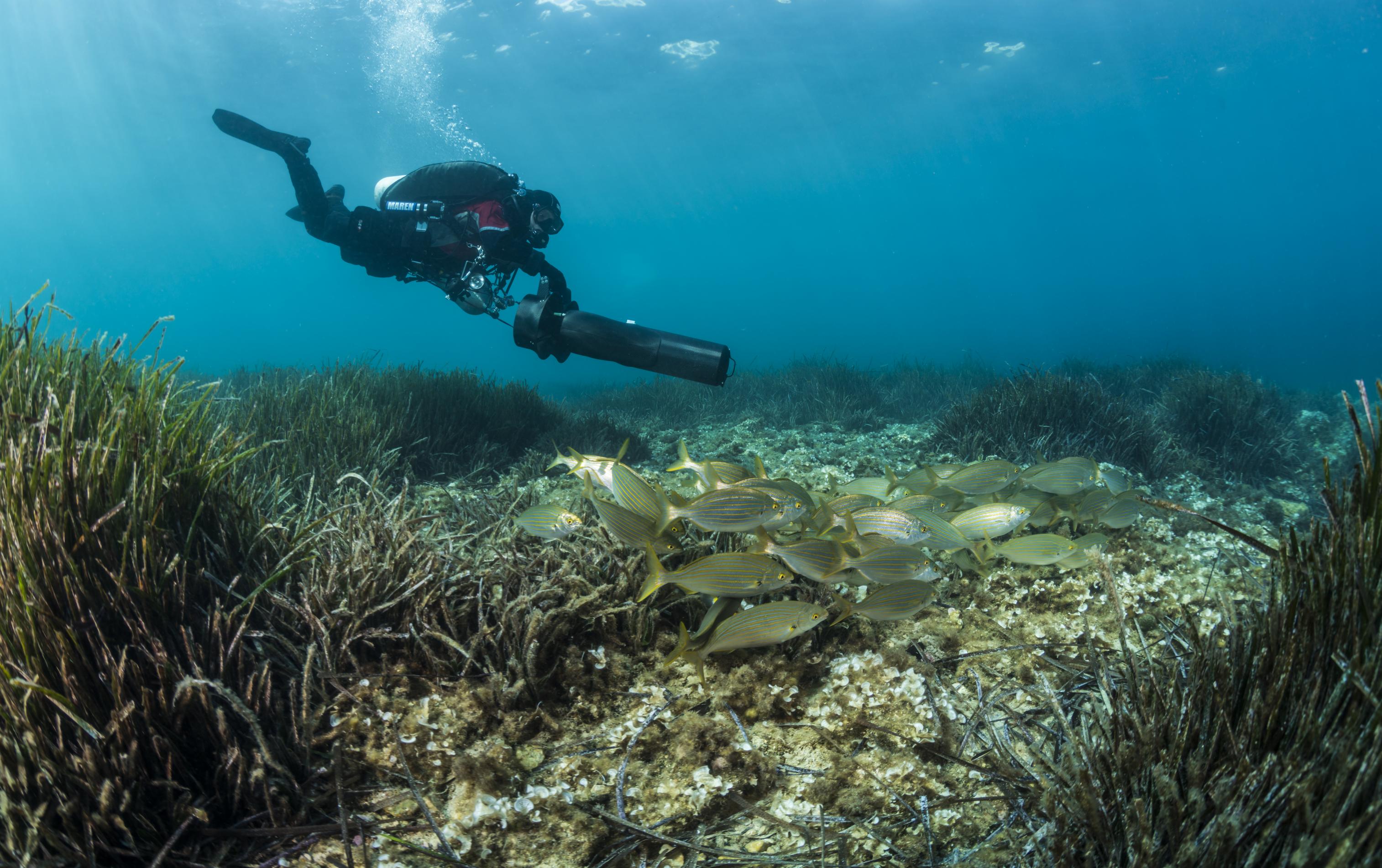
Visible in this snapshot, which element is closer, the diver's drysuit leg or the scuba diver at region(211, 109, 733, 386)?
the scuba diver at region(211, 109, 733, 386)

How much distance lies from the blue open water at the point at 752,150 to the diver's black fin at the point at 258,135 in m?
21.1

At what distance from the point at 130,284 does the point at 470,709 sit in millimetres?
216623

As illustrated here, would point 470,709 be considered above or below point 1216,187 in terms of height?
below

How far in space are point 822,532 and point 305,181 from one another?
29.3ft

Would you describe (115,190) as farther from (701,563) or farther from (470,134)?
(701,563)

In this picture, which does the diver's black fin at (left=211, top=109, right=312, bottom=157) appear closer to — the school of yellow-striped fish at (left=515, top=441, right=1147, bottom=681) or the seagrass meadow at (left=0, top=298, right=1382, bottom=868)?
the seagrass meadow at (left=0, top=298, right=1382, bottom=868)

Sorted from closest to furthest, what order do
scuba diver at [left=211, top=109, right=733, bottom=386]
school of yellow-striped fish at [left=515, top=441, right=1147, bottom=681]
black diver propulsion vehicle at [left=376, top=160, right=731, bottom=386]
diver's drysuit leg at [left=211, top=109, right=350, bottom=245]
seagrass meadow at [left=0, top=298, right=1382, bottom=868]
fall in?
seagrass meadow at [left=0, top=298, right=1382, bottom=868] → school of yellow-striped fish at [left=515, top=441, right=1147, bottom=681] → black diver propulsion vehicle at [left=376, top=160, right=731, bottom=386] → scuba diver at [left=211, top=109, right=733, bottom=386] → diver's drysuit leg at [left=211, top=109, right=350, bottom=245]

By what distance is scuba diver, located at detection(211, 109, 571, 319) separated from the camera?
7148 mm

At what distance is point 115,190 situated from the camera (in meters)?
87.9

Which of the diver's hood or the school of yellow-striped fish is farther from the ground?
the diver's hood

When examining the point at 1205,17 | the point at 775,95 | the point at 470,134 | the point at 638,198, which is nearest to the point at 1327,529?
the point at 775,95

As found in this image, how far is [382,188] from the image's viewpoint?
8.12 m

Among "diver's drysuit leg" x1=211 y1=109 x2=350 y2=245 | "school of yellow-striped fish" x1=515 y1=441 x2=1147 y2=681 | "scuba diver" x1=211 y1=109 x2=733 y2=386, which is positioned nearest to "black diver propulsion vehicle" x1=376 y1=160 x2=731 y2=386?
"scuba diver" x1=211 y1=109 x2=733 y2=386

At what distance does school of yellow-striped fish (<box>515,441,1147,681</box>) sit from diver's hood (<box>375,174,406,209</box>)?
608 cm
